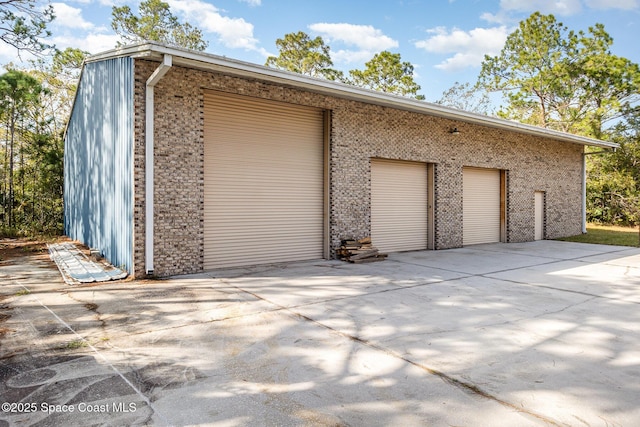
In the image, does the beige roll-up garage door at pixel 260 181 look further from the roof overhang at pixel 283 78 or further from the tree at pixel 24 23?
the tree at pixel 24 23

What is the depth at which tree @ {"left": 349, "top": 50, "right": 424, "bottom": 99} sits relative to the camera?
2686 centimetres

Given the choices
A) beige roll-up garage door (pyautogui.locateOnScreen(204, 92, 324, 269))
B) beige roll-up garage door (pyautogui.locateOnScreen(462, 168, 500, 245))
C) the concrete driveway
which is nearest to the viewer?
the concrete driveway

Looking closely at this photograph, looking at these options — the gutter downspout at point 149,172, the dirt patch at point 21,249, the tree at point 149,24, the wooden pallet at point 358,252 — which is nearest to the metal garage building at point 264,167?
Answer: the gutter downspout at point 149,172

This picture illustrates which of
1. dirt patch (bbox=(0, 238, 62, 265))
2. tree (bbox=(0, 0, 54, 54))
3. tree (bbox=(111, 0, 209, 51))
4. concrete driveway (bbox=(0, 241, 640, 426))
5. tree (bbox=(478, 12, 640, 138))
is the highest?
tree (bbox=(111, 0, 209, 51))

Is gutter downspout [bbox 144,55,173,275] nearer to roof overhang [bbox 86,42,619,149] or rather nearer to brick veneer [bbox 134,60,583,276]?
brick veneer [bbox 134,60,583,276]

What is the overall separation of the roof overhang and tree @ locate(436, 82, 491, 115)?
18.9m

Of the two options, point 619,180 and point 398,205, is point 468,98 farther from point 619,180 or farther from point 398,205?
point 398,205

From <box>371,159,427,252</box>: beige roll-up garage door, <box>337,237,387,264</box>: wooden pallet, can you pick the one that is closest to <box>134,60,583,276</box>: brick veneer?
<box>337,237,387,264</box>: wooden pallet

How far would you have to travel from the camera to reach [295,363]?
3.45 meters

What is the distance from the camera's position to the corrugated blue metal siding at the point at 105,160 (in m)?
7.18

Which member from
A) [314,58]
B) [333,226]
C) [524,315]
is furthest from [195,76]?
[314,58]

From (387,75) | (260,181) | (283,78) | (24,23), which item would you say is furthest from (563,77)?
(24,23)

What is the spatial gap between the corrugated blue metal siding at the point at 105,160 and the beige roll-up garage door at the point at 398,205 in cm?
611

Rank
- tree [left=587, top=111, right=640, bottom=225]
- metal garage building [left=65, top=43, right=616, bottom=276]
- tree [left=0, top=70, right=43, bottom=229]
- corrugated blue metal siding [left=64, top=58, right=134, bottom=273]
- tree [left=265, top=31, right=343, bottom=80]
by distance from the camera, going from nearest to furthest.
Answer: metal garage building [left=65, top=43, right=616, bottom=276] → corrugated blue metal siding [left=64, top=58, right=134, bottom=273] → tree [left=0, top=70, right=43, bottom=229] → tree [left=587, top=111, right=640, bottom=225] → tree [left=265, top=31, right=343, bottom=80]
